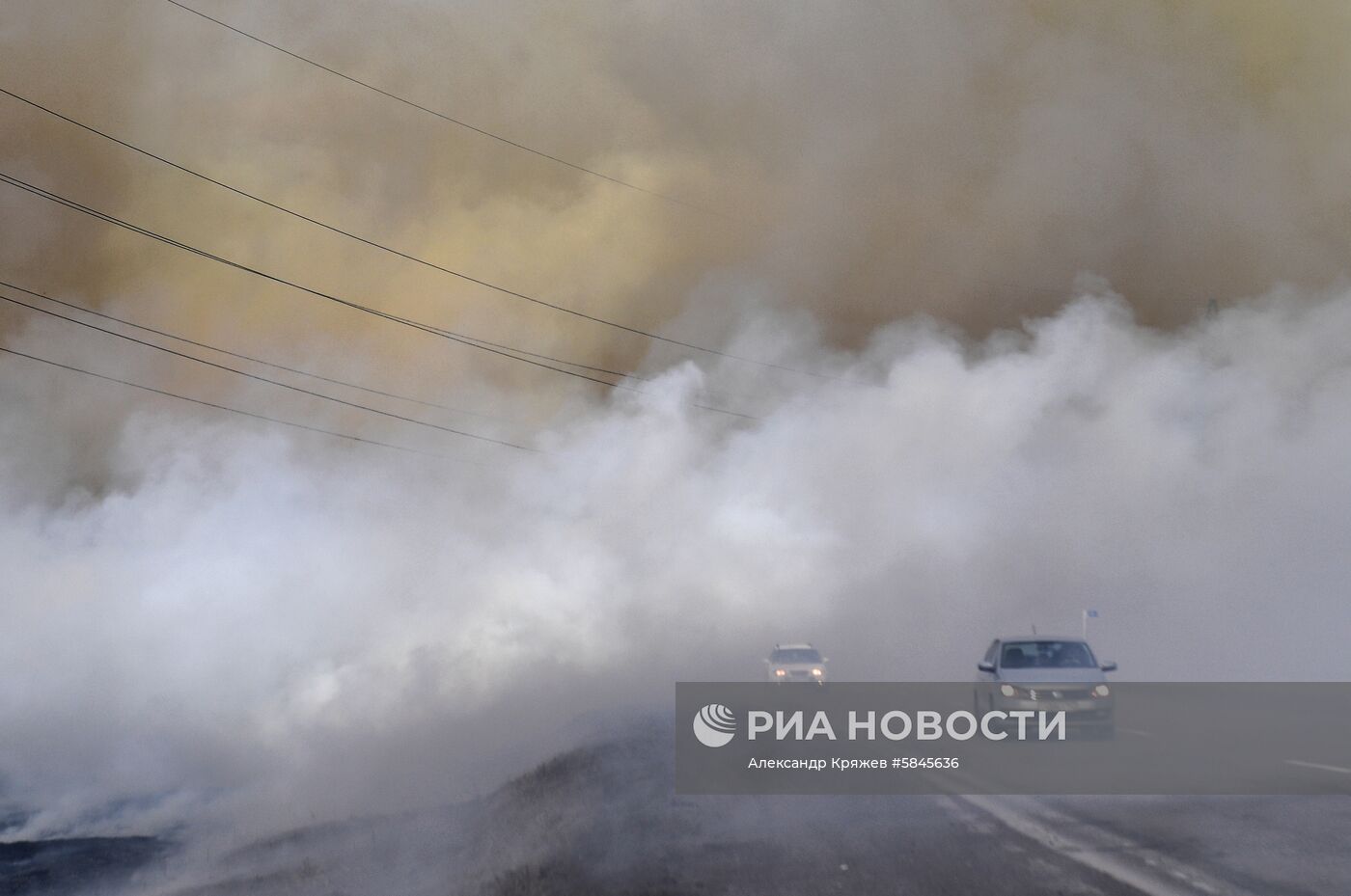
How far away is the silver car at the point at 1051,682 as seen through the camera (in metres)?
20.9

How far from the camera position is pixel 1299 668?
3800 cm

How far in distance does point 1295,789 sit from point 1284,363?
25.5 meters

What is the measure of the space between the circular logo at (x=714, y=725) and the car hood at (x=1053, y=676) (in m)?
4.78

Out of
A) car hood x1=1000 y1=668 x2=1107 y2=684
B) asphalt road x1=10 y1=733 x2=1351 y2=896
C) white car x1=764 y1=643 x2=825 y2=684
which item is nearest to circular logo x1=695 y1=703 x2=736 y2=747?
asphalt road x1=10 y1=733 x2=1351 y2=896

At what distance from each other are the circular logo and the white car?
12834mm

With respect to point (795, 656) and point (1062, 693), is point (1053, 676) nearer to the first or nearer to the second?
point (1062, 693)

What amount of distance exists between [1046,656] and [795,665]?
1289cm

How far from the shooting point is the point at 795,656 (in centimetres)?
3506

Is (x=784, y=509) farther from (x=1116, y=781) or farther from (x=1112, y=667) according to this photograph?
(x=1116, y=781)

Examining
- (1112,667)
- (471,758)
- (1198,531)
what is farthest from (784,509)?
(1112,667)

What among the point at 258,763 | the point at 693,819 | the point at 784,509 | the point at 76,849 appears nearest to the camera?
the point at 693,819

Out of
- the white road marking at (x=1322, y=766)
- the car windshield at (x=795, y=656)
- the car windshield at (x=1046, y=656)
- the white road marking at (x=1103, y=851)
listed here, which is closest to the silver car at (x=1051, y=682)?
the car windshield at (x=1046, y=656)

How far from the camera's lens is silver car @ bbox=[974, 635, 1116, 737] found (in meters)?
20.9

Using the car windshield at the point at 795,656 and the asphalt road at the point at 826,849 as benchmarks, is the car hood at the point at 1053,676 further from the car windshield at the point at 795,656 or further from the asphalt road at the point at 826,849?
the car windshield at the point at 795,656
